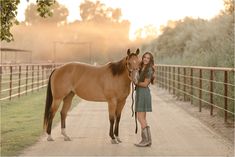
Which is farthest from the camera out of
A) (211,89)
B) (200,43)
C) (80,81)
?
(200,43)

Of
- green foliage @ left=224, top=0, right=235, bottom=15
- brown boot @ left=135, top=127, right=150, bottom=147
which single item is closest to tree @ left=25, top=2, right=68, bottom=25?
green foliage @ left=224, top=0, right=235, bottom=15

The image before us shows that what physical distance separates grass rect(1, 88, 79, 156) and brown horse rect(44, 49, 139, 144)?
552 mm

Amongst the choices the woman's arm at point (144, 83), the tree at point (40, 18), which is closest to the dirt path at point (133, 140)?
the woman's arm at point (144, 83)

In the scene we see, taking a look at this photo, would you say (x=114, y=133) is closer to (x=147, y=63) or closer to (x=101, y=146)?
(x=101, y=146)

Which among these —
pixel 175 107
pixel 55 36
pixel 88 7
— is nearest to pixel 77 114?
pixel 175 107

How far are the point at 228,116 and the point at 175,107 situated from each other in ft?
11.8

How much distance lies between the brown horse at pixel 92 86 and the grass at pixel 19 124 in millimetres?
552

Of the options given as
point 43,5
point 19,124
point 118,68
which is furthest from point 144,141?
point 19,124

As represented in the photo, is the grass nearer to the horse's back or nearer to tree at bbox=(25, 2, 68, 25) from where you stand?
the horse's back

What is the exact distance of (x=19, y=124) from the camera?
10719 mm

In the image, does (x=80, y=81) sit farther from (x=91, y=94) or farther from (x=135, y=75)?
(x=135, y=75)

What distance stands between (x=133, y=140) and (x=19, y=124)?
11.0ft

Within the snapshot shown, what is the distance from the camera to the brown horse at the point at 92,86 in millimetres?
8398

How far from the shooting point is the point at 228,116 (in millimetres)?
11750
